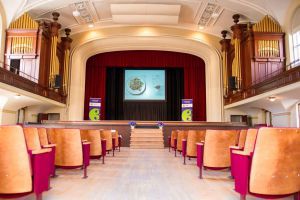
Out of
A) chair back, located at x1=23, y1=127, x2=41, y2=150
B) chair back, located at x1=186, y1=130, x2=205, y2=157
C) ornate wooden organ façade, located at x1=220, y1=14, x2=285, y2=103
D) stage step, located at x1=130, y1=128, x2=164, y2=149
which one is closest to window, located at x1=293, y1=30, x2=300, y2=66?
ornate wooden organ façade, located at x1=220, y1=14, x2=285, y2=103

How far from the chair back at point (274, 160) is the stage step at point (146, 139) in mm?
7325

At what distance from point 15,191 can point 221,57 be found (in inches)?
514

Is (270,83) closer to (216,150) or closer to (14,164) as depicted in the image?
(216,150)

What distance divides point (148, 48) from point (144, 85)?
2.12 meters

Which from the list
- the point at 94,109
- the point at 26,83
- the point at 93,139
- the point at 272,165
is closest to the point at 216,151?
the point at 272,165

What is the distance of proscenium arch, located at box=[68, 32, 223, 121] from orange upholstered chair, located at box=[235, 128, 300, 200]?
11477 millimetres

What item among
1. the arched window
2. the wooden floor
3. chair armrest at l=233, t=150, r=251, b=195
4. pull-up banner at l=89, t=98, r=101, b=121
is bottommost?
the wooden floor

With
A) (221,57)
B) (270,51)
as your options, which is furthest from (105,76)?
(270,51)

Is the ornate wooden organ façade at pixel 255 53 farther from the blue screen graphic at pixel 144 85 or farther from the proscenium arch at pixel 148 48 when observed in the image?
the blue screen graphic at pixel 144 85

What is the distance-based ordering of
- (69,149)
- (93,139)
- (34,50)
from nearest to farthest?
(69,149) < (93,139) < (34,50)

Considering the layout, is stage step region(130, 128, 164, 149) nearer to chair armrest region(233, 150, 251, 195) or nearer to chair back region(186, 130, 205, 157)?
chair back region(186, 130, 205, 157)

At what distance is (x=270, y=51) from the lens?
10.1 meters

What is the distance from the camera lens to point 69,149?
3.23 meters

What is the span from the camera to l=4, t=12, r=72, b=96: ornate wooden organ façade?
10336 millimetres
